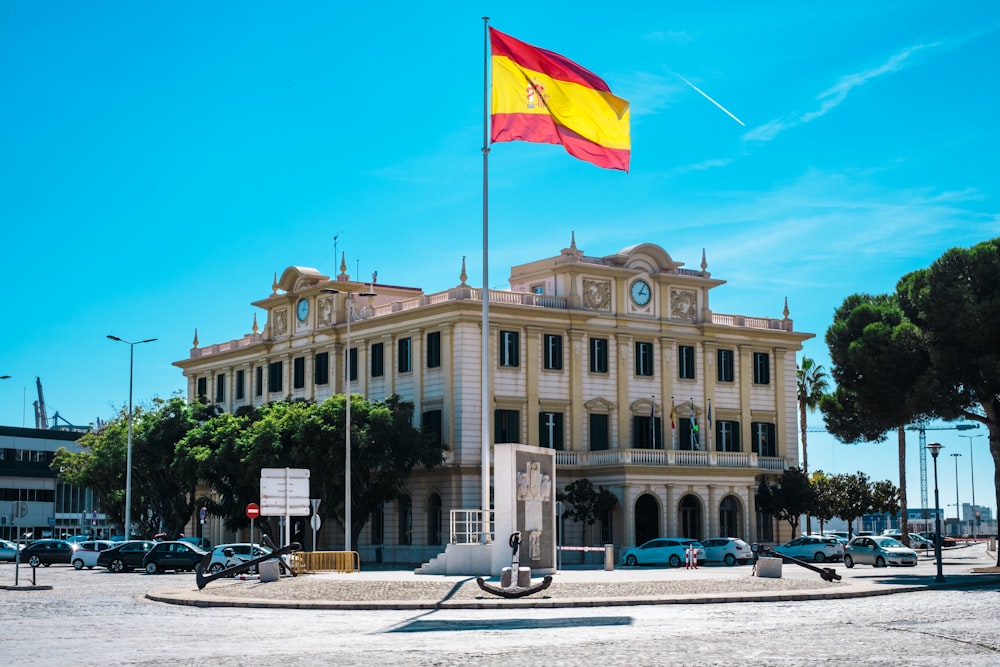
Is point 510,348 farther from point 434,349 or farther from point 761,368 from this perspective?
point 761,368

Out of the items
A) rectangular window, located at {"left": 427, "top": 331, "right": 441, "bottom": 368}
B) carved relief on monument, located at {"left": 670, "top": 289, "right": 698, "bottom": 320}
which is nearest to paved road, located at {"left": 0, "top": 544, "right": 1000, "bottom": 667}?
rectangular window, located at {"left": 427, "top": 331, "right": 441, "bottom": 368}

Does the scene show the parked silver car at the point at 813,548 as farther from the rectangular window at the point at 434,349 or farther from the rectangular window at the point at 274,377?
the rectangular window at the point at 274,377

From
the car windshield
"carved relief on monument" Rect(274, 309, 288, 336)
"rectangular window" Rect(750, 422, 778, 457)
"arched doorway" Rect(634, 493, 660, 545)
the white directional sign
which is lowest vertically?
the car windshield

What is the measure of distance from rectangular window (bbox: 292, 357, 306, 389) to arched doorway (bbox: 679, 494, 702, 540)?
21.9 metres

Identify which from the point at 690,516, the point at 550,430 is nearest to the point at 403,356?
the point at 550,430

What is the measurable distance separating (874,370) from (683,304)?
2549 centimetres

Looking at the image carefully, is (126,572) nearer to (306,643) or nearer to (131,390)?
(131,390)

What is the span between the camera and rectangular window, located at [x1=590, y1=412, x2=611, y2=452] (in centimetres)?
6881

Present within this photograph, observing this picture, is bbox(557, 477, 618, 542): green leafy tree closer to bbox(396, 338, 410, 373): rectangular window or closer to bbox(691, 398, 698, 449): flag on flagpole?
bbox(691, 398, 698, 449): flag on flagpole

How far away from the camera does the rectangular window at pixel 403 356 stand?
6831 centimetres

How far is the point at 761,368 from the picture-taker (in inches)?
2968

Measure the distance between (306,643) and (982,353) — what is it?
1247 inches

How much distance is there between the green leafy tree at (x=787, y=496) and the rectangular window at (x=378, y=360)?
20.5m

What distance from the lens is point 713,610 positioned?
28.2 m
